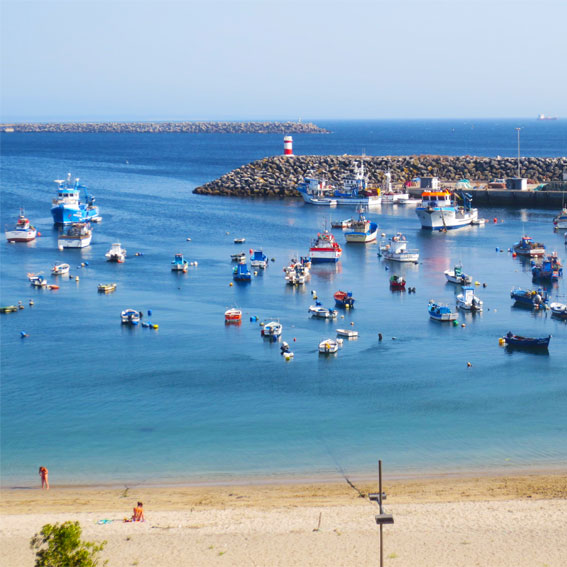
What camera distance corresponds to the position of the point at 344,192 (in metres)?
96.4

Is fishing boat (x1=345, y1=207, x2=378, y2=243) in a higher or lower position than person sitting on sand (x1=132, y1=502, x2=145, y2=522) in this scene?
higher

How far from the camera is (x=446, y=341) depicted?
4178 centimetres

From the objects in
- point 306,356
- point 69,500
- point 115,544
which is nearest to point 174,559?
point 115,544

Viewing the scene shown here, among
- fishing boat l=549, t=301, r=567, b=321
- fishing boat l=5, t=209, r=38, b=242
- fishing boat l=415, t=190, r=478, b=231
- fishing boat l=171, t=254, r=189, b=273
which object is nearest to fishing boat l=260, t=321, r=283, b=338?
fishing boat l=549, t=301, r=567, b=321

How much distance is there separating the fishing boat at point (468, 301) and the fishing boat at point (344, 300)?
5690mm

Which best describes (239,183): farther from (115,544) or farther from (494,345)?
(115,544)

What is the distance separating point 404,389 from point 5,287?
95.4 feet

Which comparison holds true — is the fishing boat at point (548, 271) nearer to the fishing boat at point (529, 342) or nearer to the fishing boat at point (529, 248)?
the fishing boat at point (529, 248)

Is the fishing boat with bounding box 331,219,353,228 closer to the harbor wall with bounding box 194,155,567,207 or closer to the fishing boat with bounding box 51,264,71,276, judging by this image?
the harbor wall with bounding box 194,155,567,207

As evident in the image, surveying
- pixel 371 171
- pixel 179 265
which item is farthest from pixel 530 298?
A: pixel 371 171


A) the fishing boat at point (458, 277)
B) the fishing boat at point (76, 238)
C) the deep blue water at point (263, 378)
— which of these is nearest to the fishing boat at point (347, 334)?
the deep blue water at point (263, 378)

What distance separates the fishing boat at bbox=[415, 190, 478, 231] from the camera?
77.1m

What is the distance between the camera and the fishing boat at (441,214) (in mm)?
77062

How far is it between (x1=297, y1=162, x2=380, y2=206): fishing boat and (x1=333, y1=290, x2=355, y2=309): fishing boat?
45656 millimetres
